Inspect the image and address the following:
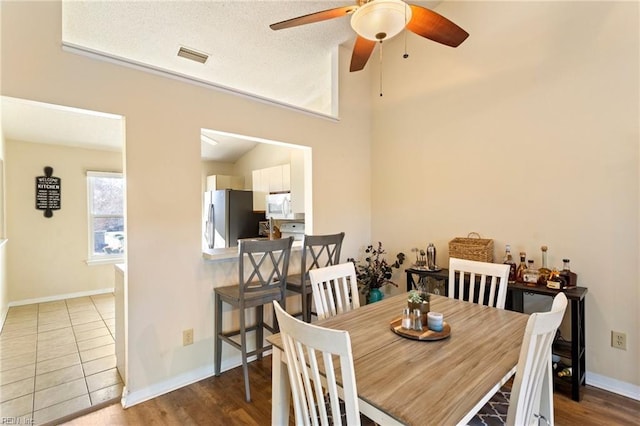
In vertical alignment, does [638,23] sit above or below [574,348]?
above

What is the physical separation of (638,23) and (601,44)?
8.0 inches

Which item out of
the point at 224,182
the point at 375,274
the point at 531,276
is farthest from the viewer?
the point at 224,182

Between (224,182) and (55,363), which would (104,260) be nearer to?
(224,182)

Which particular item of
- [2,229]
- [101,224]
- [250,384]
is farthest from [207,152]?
Answer: [250,384]

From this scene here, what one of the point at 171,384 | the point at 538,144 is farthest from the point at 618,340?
the point at 171,384

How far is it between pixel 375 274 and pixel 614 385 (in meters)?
2.05

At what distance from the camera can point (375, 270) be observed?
3.52 metres

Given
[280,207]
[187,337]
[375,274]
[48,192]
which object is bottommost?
[187,337]

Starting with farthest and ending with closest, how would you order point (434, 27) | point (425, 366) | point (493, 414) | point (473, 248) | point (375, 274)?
1. point (375, 274)
2. point (473, 248)
3. point (434, 27)
4. point (493, 414)
5. point (425, 366)

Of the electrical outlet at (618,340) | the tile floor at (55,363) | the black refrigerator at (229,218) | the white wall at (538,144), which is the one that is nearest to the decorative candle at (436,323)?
the white wall at (538,144)

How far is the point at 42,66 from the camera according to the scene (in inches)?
71.0

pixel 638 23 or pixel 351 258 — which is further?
pixel 351 258

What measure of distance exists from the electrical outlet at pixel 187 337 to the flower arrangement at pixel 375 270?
1858 millimetres

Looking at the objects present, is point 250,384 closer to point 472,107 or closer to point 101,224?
point 472,107
